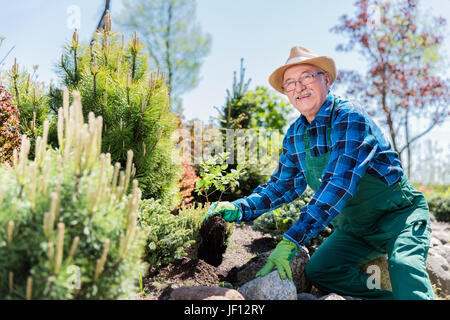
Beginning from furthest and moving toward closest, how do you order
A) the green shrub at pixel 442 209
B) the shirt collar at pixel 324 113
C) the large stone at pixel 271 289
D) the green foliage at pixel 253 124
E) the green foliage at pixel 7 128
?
the green shrub at pixel 442 209
the green foliage at pixel 253 124
the green foliage at pixel 7 128
the shirt collar at pixel 324 113
the large stone at pixel 271 289

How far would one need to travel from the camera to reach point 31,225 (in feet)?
4.40

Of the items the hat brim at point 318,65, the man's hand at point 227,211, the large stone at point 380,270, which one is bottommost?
the large stone at point 380,270

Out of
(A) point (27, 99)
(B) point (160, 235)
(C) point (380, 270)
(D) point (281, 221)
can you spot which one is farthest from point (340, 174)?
(A) point (27, 99)

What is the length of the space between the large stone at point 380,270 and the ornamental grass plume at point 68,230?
2.36 meters

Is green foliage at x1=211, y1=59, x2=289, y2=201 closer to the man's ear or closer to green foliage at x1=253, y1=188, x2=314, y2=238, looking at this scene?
green foliage at x1=253, y1=188, x2=314, y2=238

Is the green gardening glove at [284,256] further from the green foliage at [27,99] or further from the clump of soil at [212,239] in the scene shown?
the green foliage at [27,99]

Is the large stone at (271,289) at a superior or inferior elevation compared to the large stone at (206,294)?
inferior

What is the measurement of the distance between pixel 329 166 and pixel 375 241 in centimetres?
87

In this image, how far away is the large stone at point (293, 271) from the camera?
9.10ft

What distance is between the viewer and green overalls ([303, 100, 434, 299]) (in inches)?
88.0

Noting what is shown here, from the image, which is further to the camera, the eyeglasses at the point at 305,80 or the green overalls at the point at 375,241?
the eyeglasses at the point at 305,80

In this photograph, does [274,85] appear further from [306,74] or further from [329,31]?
[329,31]

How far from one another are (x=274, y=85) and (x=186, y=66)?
13.8 m

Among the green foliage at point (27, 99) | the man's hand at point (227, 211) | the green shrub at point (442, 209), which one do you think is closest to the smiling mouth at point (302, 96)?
the man's hand at point (227, 211)
